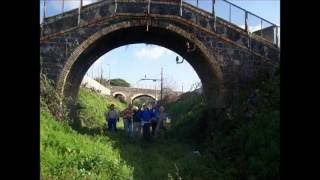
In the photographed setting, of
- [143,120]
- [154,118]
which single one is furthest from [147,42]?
[143,120]

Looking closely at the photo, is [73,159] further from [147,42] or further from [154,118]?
[147,42]

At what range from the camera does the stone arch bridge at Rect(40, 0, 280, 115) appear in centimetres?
1780

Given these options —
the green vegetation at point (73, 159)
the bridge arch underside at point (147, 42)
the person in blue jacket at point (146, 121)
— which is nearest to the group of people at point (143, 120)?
the person in blue jacket at point (146, 121)

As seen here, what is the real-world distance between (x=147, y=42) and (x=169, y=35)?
1779 millimetres

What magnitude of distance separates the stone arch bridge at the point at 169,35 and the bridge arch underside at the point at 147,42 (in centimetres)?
4

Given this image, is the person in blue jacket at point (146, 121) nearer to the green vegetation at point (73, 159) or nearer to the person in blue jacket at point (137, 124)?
the person in blue jacket at point (137, 124)

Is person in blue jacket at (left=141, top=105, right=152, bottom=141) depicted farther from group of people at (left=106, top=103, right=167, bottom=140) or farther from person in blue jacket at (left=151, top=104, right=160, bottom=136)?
person in blue jacket at (left=151, top=104, right=160, bottom=136)

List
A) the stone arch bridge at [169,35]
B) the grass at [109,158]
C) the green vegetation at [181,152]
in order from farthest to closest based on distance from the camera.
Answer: the stone arch bridge at [169,35]
the green vegetation at [181,152]
the grass at [109,158]

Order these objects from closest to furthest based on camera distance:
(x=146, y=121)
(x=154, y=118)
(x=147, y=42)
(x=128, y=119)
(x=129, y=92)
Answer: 1. (x=146, y=121)
2. (x=154, y=118)
3. (x=128, y=119)
4. (x=147, y=42)
5. (x=129, y=92)

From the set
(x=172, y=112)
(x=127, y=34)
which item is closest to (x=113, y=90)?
(x=172, y=112)

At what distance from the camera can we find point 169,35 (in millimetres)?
18859

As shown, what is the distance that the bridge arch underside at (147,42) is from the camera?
59.0 feet
